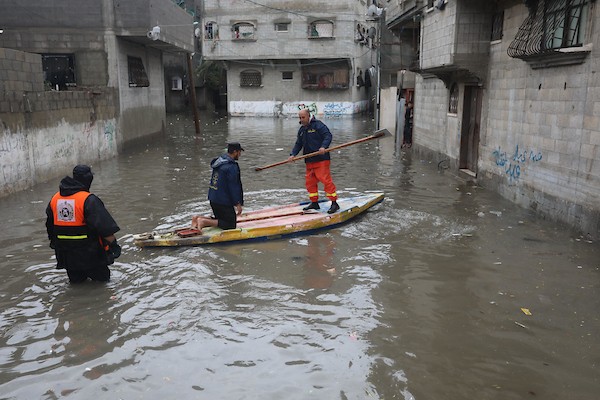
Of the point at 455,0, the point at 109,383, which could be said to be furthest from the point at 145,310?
the point at 455,0

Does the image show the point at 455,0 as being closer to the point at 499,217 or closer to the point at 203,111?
the point at 499,217

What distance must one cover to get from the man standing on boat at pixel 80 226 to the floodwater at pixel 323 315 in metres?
0.38

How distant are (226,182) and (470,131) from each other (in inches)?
300

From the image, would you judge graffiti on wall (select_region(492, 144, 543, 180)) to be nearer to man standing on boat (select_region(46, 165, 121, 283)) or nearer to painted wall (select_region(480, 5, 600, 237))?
painted wall (select_region(480, 5, 600, 237))

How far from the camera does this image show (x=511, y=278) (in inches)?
242

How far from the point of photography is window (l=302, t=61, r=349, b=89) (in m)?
36.9

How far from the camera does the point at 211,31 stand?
36.8 meters

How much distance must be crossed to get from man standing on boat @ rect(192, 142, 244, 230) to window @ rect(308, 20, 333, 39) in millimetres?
30323

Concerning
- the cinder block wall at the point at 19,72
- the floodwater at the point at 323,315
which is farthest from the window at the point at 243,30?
the floodwater at the point at 323,315

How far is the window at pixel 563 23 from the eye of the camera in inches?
303

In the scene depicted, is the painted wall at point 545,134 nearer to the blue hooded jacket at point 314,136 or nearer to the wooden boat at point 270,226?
the wooden boat at point 270,226

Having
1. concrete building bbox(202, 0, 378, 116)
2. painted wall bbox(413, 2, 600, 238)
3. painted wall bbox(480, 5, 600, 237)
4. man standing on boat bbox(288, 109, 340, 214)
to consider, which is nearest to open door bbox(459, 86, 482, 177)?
painted wall bbox(413, 2, 600, 238)

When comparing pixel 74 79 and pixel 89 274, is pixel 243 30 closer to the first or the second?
pixel 74 79

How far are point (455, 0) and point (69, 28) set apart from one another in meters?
11.7
